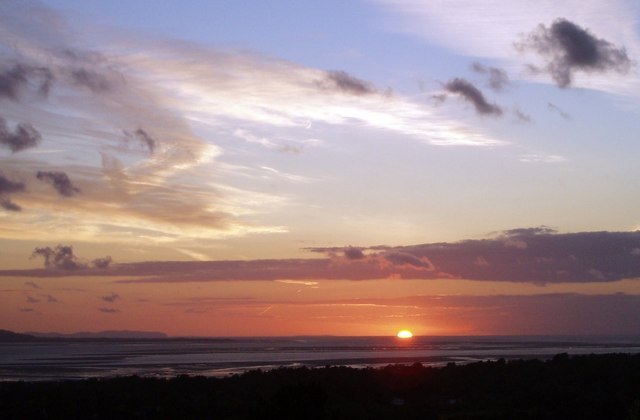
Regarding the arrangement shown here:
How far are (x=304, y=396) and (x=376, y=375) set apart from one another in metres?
28.0

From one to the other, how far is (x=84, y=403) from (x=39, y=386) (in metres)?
9.11

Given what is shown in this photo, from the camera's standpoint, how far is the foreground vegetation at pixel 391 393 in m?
Result: 45.9

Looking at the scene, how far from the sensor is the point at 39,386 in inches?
2211

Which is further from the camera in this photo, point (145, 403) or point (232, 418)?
point (145, 403)

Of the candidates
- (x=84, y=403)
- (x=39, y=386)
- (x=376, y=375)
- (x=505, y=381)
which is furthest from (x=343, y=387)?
(x=39, y=386)

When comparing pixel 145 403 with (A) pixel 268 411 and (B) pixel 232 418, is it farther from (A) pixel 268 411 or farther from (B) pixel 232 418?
(A) pixel 268 411

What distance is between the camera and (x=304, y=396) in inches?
1233

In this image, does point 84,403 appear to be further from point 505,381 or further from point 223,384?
point 505,381

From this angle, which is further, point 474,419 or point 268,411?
point 474,419

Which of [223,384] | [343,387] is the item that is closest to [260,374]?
[223,384]

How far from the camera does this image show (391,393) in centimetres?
5269

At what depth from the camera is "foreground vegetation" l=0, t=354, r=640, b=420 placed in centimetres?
4594

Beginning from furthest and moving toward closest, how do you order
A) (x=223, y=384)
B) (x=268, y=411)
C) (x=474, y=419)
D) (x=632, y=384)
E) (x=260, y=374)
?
1. (x=260, y=374)
2. (x=223, y=384)
3. (x=632, y=384)
4. (x=474, y=419)
5. (x=268, y=411)

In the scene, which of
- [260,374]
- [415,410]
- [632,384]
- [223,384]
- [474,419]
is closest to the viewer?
[474,419]
